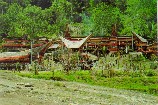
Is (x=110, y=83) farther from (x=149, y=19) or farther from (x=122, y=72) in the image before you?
(x=149, y=19)

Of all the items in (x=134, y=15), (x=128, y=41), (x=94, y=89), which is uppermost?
(x=134, y=15)

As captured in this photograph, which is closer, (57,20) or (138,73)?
(138,73)

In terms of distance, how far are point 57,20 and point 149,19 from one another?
922 inches

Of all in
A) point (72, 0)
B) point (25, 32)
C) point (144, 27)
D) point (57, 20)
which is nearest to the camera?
point (144, 27)

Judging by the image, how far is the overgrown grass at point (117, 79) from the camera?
41859mm

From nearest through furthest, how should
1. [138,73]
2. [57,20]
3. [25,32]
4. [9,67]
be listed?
[138,73] → [9,67] → [25,32] → [57,20]

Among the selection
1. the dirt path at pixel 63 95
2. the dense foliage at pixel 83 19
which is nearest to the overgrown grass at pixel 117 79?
the dirt path at pixel 63 95

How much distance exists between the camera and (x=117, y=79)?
147ft

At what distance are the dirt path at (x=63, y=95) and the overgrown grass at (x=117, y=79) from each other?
1897 mm

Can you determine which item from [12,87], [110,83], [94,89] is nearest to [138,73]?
[110,83]

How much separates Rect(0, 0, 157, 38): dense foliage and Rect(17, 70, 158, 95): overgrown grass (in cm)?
2780

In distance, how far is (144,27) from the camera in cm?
7450

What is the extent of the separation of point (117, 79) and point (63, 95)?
11.4m

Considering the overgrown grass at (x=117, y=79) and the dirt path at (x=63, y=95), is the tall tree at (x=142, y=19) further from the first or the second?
the dirt path at (x=63, y=95)
